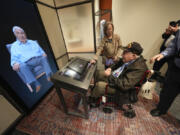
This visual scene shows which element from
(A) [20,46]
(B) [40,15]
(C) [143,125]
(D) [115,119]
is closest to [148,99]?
(C) [143,125]

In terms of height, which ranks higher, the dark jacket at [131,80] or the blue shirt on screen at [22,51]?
the blue shirt on screen at [22,51]

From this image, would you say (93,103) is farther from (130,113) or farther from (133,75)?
(133,75)

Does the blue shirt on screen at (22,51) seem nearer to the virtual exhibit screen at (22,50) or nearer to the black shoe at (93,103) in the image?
the virtual exhibit screen at (22,50)

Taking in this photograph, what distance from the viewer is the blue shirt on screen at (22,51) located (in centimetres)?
99

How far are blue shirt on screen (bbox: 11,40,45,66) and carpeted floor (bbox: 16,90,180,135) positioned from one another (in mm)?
1077

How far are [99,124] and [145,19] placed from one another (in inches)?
110

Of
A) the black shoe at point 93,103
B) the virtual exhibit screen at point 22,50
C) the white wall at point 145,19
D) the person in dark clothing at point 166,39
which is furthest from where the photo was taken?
the white wall at point 145,19

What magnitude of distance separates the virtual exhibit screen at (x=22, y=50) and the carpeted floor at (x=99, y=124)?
345mm

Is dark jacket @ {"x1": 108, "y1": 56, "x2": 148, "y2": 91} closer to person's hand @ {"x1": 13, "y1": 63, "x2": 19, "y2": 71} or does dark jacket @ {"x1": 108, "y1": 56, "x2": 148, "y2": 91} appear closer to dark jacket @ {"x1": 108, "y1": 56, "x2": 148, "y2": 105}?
dark jacket @ {"x1": 108, "y1": 56, "x2": 148, "y2": 105}

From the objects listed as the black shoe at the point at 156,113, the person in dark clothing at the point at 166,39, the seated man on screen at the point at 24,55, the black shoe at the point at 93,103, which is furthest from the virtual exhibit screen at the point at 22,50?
the person in dark clothing at the point at 166,39

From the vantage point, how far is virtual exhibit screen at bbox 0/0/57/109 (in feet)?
3.08

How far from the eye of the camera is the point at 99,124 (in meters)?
1.15

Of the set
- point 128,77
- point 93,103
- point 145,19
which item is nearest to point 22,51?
point 93,103

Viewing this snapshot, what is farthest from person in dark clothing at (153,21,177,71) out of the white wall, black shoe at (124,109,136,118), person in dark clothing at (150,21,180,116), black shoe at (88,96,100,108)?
black shoe at (88,96,100,108)
